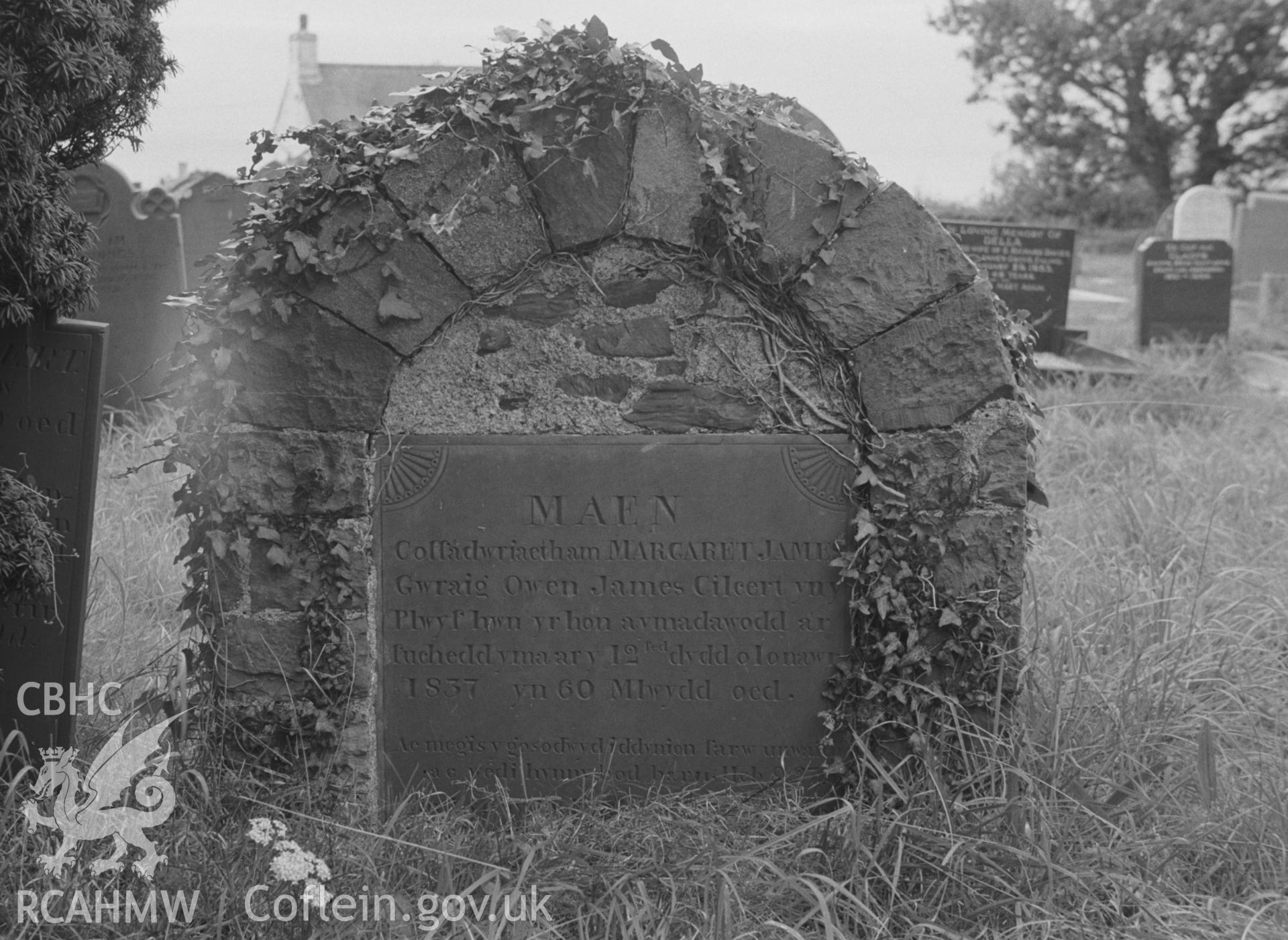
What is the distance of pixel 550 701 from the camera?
2.85 m

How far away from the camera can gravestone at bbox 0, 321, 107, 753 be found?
2838 mm

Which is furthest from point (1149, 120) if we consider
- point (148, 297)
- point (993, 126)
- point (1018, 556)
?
point (1018, 556)

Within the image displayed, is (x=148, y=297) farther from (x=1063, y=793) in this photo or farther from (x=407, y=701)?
(x=1063, y=793)

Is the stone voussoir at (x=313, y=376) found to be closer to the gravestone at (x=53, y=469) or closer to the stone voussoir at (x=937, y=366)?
the gravestone at (x=53, y=469)

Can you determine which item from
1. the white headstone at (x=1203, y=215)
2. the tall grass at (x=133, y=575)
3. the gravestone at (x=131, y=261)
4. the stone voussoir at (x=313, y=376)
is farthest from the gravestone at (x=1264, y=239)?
the stone voussoir at (x=313, y=376)

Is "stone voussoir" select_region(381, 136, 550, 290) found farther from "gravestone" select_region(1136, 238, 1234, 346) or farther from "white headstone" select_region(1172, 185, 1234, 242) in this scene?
"white headstone" select_region(1172, 185, 1234, 242)

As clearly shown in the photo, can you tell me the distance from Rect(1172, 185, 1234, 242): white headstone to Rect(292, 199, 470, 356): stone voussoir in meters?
12.9

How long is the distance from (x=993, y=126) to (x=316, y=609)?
97.1 ft

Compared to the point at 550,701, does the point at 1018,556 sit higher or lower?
higher

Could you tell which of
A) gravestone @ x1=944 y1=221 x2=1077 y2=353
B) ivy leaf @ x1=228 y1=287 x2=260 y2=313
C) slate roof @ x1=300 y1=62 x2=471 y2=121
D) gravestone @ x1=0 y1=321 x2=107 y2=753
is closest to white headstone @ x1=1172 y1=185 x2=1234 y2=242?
gravestone @ x1=944 y1=221 x2=1077 y2=353

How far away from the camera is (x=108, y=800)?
2.50m

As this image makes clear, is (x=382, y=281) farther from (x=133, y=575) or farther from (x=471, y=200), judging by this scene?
(x=133, y=575)

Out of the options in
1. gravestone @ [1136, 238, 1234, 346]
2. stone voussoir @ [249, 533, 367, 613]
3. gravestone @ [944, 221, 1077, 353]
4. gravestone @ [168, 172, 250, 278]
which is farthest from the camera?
gravestone @ [1136, 238, 1234, 346]

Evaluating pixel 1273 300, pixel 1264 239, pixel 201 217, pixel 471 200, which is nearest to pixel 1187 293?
pixel 1273 300
